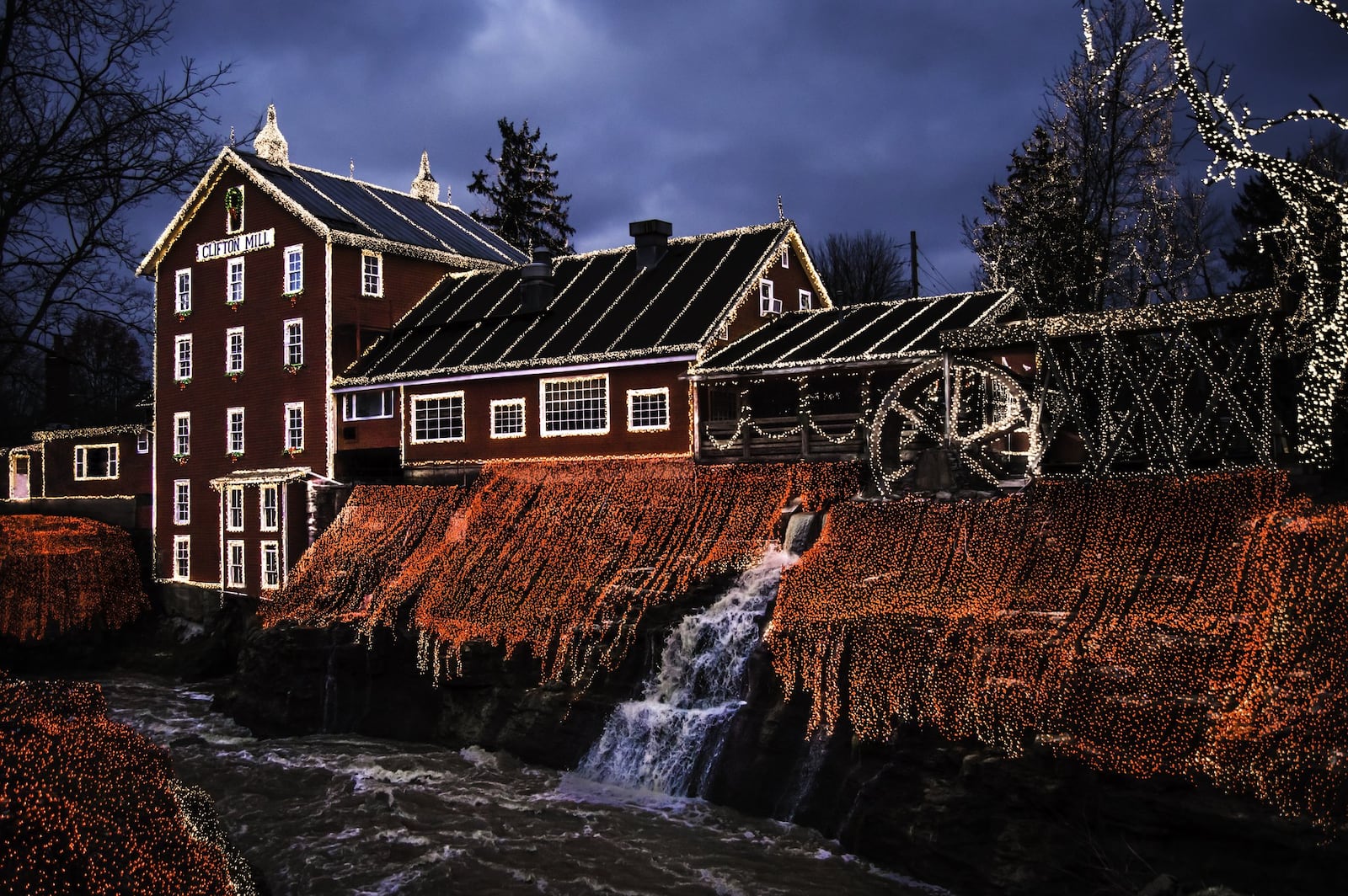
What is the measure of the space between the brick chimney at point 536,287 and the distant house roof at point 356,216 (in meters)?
4.49

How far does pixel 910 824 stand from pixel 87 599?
29.3 metres

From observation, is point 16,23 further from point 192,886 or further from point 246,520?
point 246,520

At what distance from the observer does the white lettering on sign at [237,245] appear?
35.6 meters

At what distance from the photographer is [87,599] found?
35.8 metres

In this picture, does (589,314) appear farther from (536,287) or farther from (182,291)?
(182,291)

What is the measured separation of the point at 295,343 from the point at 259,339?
4.93 ft

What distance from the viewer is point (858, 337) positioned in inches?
1083

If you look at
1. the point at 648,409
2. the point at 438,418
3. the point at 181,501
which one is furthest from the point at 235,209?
the point at 648,409

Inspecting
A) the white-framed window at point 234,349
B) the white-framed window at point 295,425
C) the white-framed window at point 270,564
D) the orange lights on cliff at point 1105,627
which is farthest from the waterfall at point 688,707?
the white-framed window at point 234,349

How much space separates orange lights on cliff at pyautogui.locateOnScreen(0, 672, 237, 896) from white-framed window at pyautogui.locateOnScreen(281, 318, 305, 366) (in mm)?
21066

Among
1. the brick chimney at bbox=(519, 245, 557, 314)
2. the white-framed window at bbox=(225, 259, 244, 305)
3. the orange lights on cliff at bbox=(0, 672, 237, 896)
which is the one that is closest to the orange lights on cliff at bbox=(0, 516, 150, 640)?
the white-framed window at bbox=(225, 259, 244, 305)

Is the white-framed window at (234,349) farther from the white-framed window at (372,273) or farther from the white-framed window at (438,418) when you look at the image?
the white-framed window at (438,418)

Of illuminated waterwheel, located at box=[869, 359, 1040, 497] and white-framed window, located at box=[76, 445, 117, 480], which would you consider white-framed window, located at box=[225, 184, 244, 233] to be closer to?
white-framed window, located at box=[76, 445, 117, 480]

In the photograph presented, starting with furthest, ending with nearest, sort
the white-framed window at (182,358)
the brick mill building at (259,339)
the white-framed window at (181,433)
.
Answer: the white-framed window at (182,358)
the white-framed window at (181,433)
the brick mill building at (259,339)
